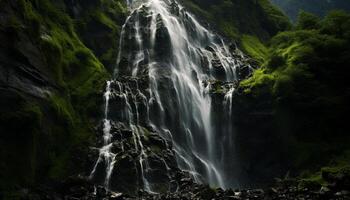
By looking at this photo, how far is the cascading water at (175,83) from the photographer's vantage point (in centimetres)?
4897

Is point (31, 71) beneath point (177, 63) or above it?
beneath

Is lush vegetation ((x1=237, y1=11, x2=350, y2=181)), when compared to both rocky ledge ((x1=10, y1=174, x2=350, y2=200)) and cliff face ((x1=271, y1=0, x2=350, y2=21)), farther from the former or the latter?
cliff face ((x1=271, y1=0, x2=350, y2=21))

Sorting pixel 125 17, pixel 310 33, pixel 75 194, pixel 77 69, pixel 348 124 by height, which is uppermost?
pixel 125 17

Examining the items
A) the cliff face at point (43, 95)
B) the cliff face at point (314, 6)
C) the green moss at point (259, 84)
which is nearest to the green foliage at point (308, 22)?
the green moss at point (259, 84)

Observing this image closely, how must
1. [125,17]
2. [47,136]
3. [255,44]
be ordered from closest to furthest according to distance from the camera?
1. [47,136]
2. [125,17]
3. [255,44]

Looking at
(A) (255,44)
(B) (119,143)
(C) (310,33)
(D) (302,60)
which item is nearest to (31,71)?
(B) (119,143)

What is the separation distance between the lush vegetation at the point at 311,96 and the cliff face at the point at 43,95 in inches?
743

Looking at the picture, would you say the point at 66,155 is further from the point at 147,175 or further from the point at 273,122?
the point at 273,122

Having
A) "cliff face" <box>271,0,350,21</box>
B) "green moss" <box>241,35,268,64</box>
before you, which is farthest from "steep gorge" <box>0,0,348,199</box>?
"cliff face" <box>271,0,350,21</box>

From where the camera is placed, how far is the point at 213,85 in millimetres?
59094

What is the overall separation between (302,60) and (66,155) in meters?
28.1

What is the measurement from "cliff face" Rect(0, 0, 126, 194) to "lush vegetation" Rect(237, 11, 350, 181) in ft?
61.9

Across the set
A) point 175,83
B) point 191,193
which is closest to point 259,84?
point 175,83

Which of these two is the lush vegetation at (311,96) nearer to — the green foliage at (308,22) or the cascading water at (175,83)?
the green foliage at (308,22)
